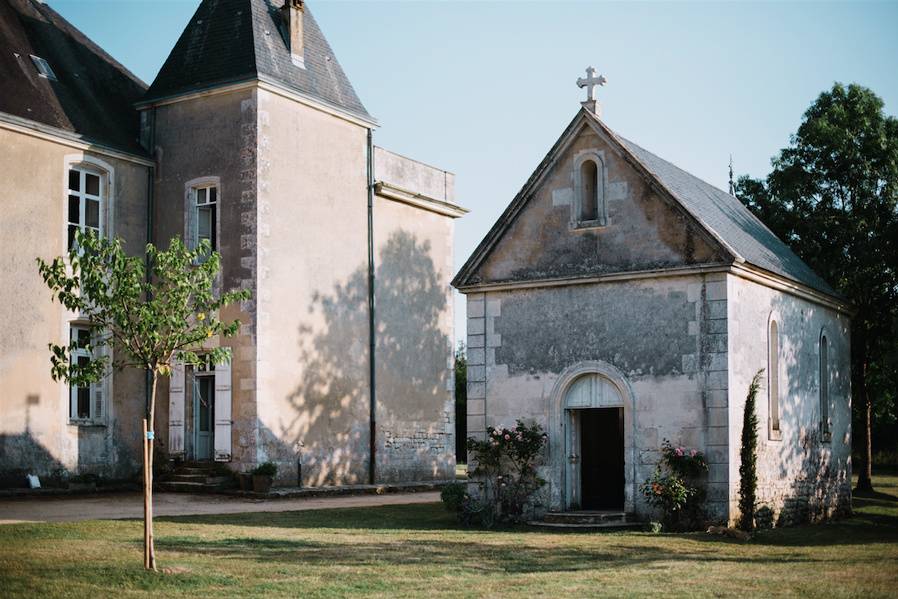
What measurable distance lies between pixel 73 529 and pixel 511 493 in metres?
7.20

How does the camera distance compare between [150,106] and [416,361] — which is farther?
[416,361]

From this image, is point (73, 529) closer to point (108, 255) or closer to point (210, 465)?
point (108, 255)

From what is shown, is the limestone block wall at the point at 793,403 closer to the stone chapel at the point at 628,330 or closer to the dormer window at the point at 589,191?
the stone chapel at the point at 628,330

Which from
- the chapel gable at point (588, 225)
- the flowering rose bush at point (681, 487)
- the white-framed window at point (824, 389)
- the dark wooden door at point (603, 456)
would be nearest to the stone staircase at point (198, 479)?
the chapel gable at point (588, 225)

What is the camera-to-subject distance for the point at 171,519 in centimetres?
1652

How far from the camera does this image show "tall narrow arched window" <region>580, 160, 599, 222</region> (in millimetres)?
18250

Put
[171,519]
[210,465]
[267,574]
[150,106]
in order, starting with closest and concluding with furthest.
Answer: [267,574], [171,519], [210,465], [150,106]

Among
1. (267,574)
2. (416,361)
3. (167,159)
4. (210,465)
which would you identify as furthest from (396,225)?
(267,574)

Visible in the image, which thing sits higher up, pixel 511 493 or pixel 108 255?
pixel 108 255

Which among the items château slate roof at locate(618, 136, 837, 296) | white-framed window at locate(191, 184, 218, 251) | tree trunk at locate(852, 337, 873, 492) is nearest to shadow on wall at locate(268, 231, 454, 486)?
white-framed window at locate(191, 184, 218, 251)

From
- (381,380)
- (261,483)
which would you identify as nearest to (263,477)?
(261,483)

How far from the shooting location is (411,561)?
506 inches

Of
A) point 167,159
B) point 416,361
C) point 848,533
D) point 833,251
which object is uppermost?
point 167,159

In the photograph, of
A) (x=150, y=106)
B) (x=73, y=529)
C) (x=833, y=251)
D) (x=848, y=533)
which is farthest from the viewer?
(x=833, y=251)
